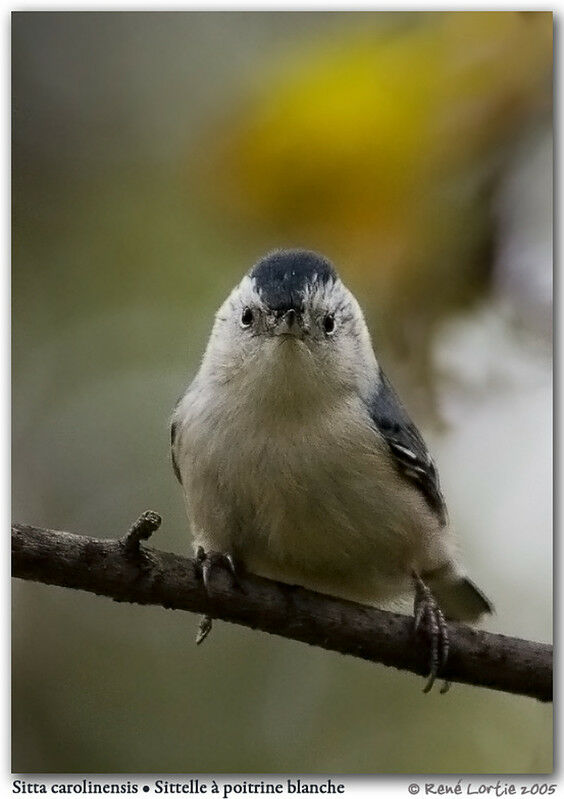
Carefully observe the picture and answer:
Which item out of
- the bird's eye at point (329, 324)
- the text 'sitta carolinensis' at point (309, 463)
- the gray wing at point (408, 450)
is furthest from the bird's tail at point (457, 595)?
the bird's eye at point (329, 324)

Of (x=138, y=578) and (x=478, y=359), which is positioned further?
(x=478, y=359)

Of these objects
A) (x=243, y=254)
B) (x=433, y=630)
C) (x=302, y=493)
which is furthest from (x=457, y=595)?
(x=243, y=254)

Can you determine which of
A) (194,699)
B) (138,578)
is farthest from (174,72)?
(194,699)

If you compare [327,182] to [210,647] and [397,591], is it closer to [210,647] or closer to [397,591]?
[397,591]

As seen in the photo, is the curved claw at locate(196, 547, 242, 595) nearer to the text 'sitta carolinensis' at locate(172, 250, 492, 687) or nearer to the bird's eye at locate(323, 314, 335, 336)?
the text 'sitta carolinensis' at locate(172, 250, 492, 687)

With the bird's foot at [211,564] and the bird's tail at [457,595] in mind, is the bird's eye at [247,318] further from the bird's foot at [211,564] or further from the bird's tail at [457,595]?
the bird's tail at [457,595]

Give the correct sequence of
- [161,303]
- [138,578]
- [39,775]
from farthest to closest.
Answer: [161,303] → [39,775] → [138,578]
